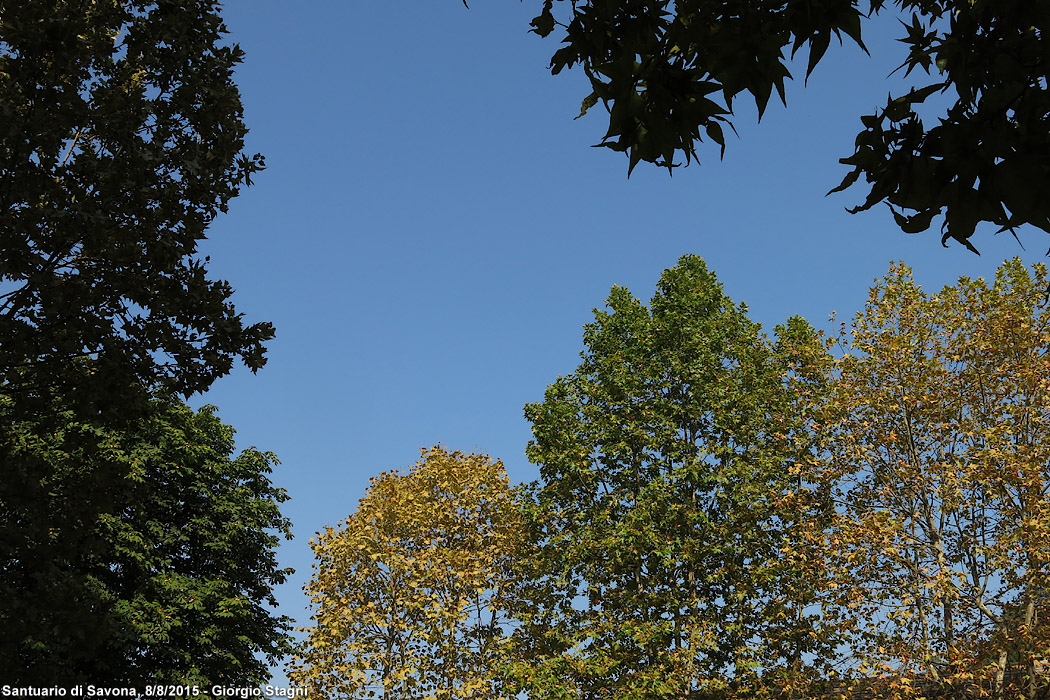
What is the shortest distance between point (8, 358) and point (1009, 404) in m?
19.7

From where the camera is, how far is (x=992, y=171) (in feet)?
13.9

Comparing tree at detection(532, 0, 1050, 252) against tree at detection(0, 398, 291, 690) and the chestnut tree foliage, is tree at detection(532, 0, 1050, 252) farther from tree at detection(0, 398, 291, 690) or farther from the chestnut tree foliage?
tree at detection(0, 398, 291, 690)

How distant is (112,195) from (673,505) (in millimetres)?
15527

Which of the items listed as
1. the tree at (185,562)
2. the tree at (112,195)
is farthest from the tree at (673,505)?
the tree at (112,195)

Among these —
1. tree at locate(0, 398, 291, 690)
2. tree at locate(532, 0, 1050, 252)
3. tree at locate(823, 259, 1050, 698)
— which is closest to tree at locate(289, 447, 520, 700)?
tree at locate(0, 398, 291, 690)

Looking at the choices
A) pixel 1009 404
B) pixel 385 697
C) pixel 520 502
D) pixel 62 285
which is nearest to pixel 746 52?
pixel 62 285

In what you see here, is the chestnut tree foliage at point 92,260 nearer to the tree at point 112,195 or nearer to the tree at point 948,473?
the tree at point 112,195

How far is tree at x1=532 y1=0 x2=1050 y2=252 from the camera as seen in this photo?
4000 mm

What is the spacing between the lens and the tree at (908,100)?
4000 mm

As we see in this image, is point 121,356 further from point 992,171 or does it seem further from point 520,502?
Result: point 520,502

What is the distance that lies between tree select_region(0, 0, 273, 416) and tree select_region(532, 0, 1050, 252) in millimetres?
9177

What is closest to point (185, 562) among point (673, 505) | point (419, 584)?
point (419, 584)

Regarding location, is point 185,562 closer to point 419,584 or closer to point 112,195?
point 419,584

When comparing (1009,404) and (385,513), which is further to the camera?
(385,513)
